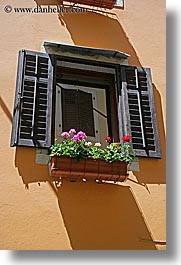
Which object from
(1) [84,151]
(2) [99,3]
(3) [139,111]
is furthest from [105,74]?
(1) [84,151]

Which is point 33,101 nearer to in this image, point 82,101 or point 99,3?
point 82,101

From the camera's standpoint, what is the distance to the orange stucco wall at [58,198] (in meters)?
3.02

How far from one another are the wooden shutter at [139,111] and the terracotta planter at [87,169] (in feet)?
1.34

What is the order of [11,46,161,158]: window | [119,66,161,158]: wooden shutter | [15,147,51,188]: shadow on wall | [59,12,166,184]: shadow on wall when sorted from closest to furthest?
[15,147,51,188]: shadow on wall < [11,46,161,158]: window < [119,66,161,158]: wooden shutter < [59,12,166,184]: shadow on wall

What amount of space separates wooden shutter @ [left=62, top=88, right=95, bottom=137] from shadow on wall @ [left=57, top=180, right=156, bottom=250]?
685 millimetres

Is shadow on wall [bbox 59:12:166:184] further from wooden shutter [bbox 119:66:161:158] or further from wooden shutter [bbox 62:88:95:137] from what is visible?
wooden shutter [bbox 62:88:95:137]

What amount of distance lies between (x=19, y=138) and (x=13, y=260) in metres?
0.95

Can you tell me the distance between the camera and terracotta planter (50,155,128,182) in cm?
301

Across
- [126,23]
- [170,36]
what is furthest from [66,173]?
[126,23]

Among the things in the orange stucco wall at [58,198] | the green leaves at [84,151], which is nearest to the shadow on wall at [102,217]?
the orange stucco wall at [58,198]

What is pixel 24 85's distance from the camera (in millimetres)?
3418

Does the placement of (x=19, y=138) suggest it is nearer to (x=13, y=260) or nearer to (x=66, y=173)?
(x=66, y=173)

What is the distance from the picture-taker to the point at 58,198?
315 centimetres

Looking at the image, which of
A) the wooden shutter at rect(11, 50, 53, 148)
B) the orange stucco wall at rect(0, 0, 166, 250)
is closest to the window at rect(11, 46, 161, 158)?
the wooden shutter at rect(11, 50, 53, 148)
